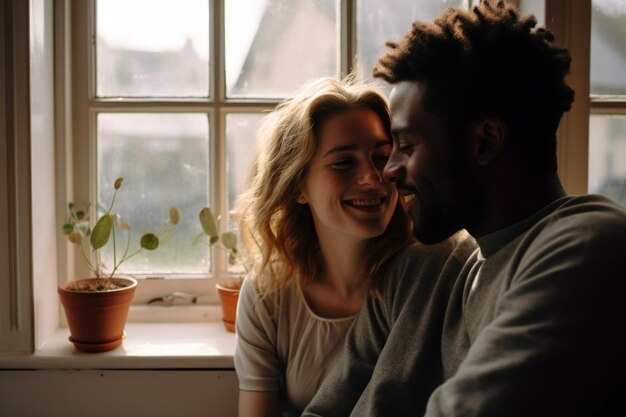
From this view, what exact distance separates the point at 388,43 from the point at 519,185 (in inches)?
13.3

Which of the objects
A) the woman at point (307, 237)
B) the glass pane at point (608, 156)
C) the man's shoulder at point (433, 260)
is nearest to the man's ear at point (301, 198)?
the woman at point (307, 237)

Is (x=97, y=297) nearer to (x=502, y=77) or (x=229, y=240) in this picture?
(x=229, y=240)

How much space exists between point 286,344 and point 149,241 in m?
0.45

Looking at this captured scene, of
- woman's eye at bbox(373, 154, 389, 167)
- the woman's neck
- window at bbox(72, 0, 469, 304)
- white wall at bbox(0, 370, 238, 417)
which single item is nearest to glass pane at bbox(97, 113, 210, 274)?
window at bbox(72, 0, 469, 304)

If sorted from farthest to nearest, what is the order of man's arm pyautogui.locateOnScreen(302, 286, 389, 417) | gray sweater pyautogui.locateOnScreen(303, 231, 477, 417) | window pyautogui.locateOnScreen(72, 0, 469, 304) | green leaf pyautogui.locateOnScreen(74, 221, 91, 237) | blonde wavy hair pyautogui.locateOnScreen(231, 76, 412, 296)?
window pyautogui.locateOnScreen(72, 0, 469, 304) < green leaf pyautogui.locateOnScreen(74, 221, 91, 237) < blonde wavy hair pyautogui.locateOnScreen(231, 76, 412, 296) < man's arm pyautogui.locateOnScreen(302, 286, 389, 417) < gray sweater pyautogui.locateOnScreen(303, 231, 477, 417)

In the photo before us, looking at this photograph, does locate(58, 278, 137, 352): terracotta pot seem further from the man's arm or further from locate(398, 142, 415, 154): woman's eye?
locate(398, 142, 415, 154): woman's eye

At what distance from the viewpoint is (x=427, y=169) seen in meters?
0.85

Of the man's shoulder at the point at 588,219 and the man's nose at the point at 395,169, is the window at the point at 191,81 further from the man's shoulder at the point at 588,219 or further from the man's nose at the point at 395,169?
the man's shoulder at the point at 588,219

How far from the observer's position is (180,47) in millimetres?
1566

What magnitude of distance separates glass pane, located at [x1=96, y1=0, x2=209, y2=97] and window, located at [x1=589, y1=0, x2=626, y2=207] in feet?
3.42

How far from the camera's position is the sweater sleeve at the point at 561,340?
62 centimetres

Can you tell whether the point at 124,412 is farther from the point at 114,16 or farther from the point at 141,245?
the point at 114,16

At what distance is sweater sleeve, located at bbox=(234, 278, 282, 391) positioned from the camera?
126 cm

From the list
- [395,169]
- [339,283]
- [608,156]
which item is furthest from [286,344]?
[608,156]
